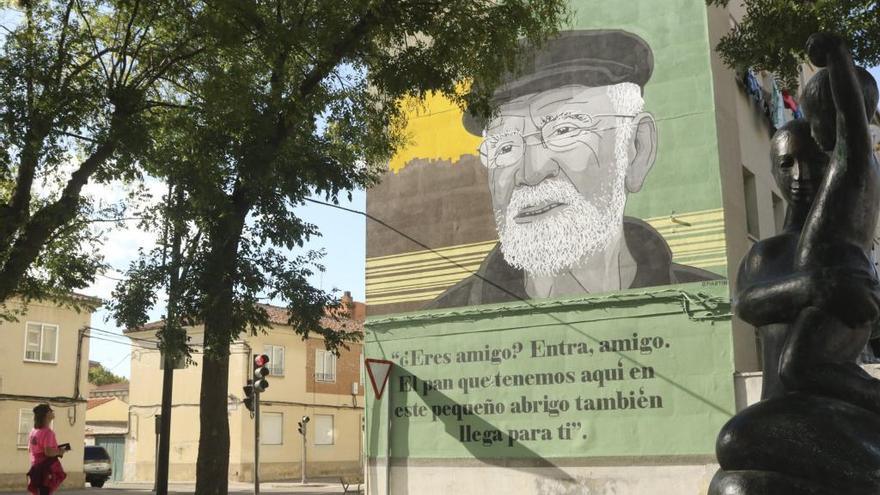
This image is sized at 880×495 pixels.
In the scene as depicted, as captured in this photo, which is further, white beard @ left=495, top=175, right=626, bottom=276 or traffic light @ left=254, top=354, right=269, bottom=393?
white beard @ left=495, top=175, right=626, bottom=276

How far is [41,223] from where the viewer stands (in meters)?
11.7

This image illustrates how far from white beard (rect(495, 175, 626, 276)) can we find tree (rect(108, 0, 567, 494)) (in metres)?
5.07

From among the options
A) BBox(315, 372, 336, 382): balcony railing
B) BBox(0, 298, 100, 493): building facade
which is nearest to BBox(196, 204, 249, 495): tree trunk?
BBox(0, 298, 100, 493): building facade

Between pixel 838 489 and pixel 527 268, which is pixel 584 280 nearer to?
pixel 527 268

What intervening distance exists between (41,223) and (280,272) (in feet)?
10.2

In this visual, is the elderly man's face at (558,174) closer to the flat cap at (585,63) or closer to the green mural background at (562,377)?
the flat cap at (585,63)

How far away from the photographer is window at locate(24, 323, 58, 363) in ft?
107

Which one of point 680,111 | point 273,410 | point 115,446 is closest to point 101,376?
point 115,446

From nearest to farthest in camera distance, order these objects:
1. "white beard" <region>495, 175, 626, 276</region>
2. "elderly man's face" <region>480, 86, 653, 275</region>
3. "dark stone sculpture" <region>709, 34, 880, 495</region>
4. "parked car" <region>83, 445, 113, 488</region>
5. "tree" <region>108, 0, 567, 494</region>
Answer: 1. "dark stone sculpture" <region>709, 34, 880, 495</region>
2. "tree" <region>108, 0, 567, 494</region>
3. "white beard" <region>495, 175, 626, 276</region>
4. "elderly man's face" <region>480, 86, 653, 275</region>
5. "parked car" <region>83, 445, 113, 488</region>

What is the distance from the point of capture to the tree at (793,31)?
9062 mm

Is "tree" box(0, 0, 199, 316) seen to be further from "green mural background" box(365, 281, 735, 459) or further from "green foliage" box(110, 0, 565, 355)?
"green mural background" box(365, 281, 735, 459)

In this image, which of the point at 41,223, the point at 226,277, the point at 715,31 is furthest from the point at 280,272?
the point at 715,31

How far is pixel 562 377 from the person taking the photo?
17.0 meters

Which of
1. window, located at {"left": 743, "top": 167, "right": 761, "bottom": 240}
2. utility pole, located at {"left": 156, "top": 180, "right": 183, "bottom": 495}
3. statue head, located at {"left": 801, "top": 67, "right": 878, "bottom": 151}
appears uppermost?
window, located at {"left": 743, "top": 167, "right": 761, "bottom": 240}
